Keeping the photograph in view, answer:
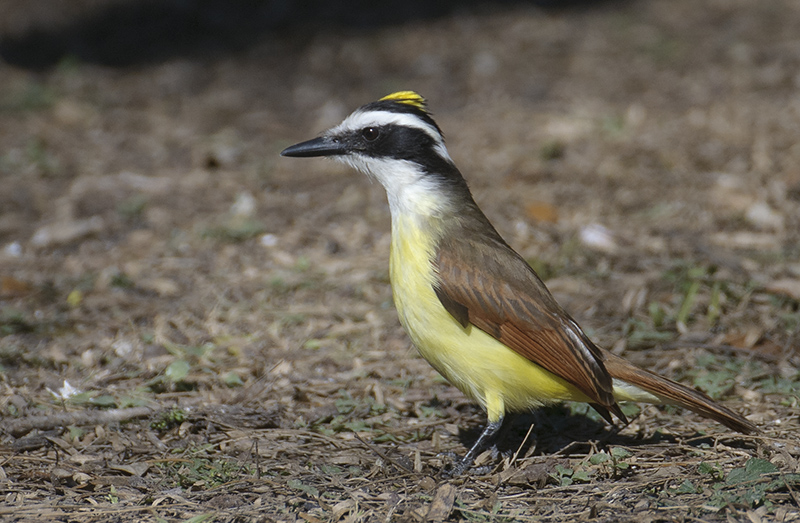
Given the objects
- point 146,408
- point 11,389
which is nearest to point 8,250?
point 11,389

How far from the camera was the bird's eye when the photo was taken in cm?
502

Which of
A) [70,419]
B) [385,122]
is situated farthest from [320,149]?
[70,419]

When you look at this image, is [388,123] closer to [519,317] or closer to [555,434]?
[519,317]

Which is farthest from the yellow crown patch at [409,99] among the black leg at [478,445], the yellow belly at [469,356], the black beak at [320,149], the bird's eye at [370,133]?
the black leg at [478,445]

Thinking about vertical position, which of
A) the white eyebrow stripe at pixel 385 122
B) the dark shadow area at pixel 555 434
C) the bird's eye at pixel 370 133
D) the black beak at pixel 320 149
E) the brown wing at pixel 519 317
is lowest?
the dark shadow area at pixel 555 434

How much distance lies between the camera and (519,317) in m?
4.47

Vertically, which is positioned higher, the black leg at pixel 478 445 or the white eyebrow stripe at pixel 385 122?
the white eyebrow stripe at pixel 385 122

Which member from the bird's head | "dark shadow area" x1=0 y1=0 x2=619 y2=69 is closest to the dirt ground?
"dark shadow area" x1=0 y1=0 x2=619 y2=69

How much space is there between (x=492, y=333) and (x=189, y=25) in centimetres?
1076

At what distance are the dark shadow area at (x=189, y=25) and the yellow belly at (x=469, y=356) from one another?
9148 millimetres

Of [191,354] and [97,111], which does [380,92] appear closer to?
[97,111]

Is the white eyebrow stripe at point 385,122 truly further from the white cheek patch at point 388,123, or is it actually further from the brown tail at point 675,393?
the brown tail at point 675,393

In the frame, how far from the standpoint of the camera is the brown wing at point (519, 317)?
442 cm

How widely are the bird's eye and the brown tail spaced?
1.95 m
